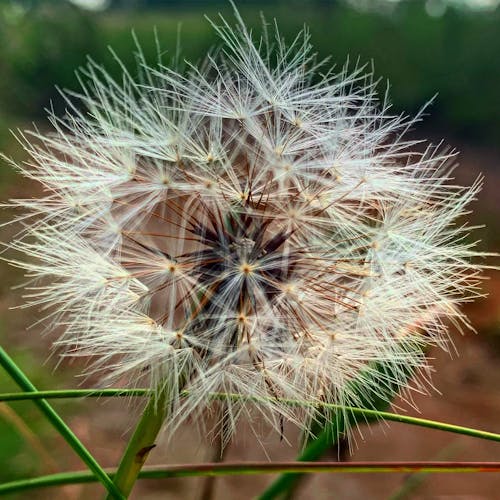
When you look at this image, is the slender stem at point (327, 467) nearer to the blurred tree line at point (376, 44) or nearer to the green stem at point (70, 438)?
the green stem at point (70, 438)

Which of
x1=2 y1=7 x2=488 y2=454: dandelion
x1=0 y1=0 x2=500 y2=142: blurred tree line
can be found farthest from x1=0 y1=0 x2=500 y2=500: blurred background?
x1=2 y1=7 x2=488 y2=454: dandelion

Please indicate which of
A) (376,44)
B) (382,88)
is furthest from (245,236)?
(376,44)

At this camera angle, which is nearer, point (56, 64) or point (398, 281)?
point (398, 281)

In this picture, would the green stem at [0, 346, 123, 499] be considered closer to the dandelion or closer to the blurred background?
the dandelion

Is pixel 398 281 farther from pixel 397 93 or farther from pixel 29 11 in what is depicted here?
pixel 29 11

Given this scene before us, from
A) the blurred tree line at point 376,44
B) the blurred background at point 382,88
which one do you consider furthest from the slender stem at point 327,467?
the blurred tree line at point 376,44

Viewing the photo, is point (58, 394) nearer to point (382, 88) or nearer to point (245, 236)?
point (245, 236)

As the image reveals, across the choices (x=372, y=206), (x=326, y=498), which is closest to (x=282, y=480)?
(x=372, y=206)
